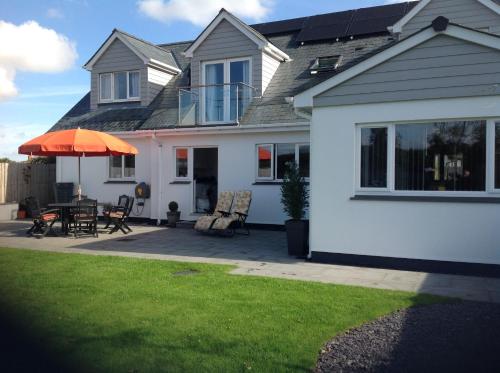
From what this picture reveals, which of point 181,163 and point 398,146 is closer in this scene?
point 398,146

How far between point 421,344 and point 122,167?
47.3ft

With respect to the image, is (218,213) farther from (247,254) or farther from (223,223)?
(247,254)

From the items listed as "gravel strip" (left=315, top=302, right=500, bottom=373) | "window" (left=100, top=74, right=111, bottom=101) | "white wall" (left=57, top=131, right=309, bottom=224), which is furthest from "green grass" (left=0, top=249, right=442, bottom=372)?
"window" (left=100, top=74, right=111, bottom=101)

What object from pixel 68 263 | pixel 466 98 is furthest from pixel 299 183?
pixel 68 263

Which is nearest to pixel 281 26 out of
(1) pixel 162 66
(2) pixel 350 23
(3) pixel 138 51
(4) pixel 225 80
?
(2) pixel 350 23

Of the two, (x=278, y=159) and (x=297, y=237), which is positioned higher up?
(x=278, y=159)

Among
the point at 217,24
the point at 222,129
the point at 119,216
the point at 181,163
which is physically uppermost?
the point at 217,24

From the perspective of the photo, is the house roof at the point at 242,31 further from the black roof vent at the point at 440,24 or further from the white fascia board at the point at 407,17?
the black roof vent at the point at 440,24

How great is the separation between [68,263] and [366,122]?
6255 mm

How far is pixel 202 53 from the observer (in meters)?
17.2

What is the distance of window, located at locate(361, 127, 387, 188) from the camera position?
29.9ft

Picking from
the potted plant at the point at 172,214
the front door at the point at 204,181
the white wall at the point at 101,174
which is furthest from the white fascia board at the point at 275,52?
the potted plant at the point at 172,214

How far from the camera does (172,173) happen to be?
53.4ft

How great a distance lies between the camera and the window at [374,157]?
29.9 ft
